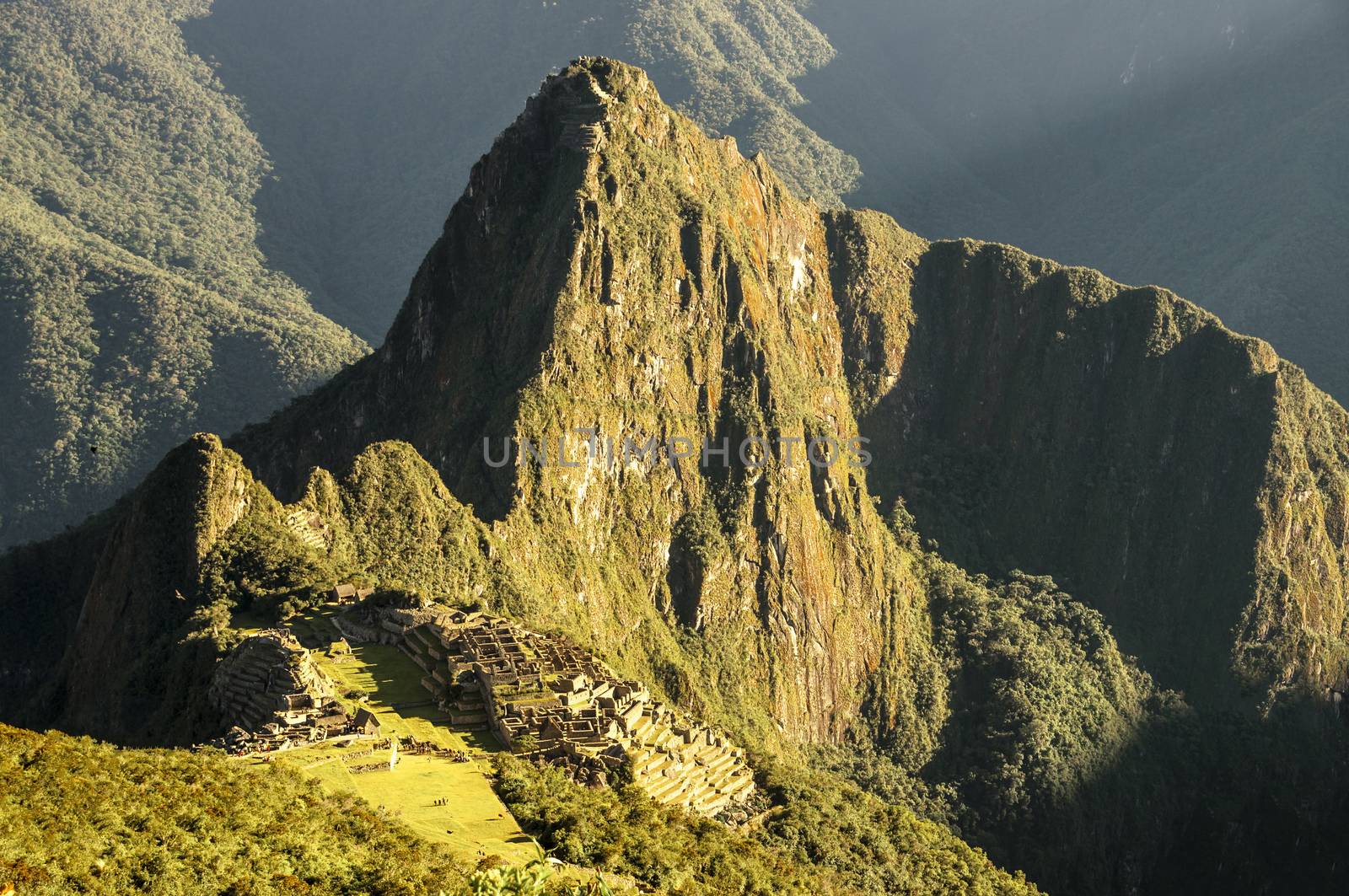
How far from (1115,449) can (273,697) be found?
75068 mm

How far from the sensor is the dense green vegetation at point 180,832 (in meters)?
26.2

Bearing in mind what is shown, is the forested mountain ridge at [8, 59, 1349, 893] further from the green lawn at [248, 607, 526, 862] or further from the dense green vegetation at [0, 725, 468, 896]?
the dense green vegetation at [0, 725, 468, 896]

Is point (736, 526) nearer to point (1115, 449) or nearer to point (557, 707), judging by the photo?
point (1115, 449)

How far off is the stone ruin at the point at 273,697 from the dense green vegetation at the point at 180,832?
410 centimetres

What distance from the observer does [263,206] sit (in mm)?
185000

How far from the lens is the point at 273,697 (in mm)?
40656

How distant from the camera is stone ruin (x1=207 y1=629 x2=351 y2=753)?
38531 millimetres

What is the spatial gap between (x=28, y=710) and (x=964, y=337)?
2726 inches

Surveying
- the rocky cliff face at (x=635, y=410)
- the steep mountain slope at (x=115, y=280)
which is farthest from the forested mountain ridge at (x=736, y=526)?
the steep mountain slope at (x=115, y=280)

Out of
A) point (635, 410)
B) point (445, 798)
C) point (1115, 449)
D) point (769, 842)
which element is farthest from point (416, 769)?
point (1115, 449)

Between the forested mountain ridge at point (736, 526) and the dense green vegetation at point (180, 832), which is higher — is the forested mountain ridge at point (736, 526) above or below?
above

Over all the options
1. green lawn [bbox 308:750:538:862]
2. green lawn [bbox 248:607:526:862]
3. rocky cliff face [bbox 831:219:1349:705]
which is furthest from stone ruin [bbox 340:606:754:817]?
rocky cliff face [bbox 831:219:1349:705]

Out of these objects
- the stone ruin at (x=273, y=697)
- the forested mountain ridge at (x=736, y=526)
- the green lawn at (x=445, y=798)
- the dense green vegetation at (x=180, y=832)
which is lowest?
the dense green vegetation at (x=180, y=832)

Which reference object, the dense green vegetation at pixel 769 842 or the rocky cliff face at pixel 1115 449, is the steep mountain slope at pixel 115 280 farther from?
the dense green vegetation at pixel 769 842
